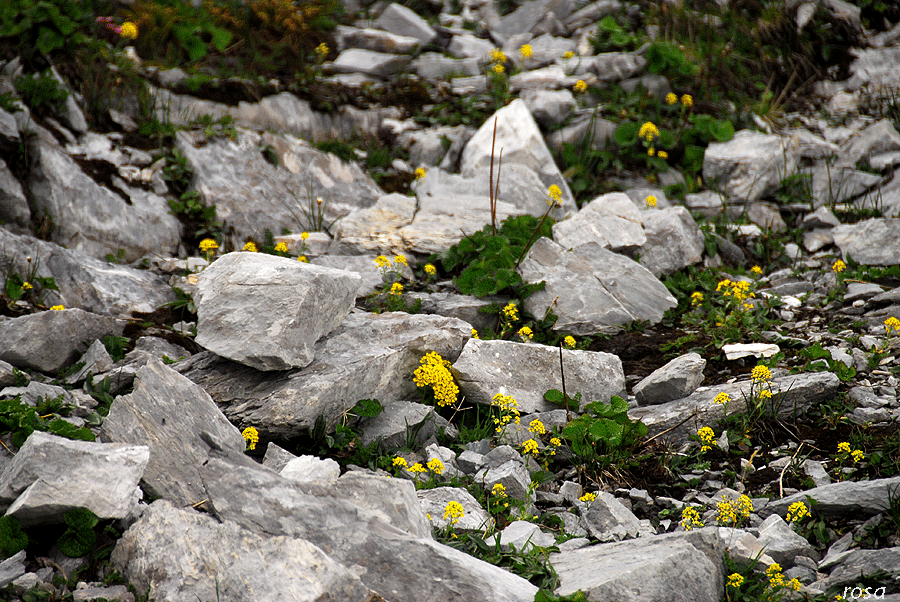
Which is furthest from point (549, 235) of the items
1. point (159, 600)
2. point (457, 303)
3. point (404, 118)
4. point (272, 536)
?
point (159, 600)

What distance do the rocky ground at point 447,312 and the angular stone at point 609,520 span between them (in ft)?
0.06

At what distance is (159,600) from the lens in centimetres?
256

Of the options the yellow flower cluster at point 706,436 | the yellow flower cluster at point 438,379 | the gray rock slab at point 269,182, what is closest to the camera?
the yellow flower cluster at point 706,436

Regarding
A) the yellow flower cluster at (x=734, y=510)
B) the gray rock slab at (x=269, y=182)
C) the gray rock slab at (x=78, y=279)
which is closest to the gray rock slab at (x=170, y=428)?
the gray rock slab at (x=78, y=279)

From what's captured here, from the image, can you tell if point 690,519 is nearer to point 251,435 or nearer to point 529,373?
point 529,373

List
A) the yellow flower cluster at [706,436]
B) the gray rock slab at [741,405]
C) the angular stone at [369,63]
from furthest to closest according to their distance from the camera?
the angular stone at [369,63] → the gray rock slab at [741,405] → the yellow flower cluster at [706,436]

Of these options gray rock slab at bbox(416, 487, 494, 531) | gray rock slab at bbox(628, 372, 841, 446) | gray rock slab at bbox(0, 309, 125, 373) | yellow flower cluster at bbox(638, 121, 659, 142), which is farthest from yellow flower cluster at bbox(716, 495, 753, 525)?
yellow flower cluster at bbox(638, 121, 659, 142)

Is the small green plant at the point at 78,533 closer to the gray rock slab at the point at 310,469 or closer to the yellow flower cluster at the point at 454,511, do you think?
the gray rock slab at the point at 310,469

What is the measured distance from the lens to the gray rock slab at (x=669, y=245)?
624 cm

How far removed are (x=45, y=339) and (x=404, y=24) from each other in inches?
346

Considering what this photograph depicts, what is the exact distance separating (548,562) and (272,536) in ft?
3.96

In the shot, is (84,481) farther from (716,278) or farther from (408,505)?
(716,278)

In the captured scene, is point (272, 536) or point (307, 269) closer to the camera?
point (272, 536)

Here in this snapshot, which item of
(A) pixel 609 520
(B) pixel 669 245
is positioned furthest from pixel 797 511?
(B) pixel 669 245
